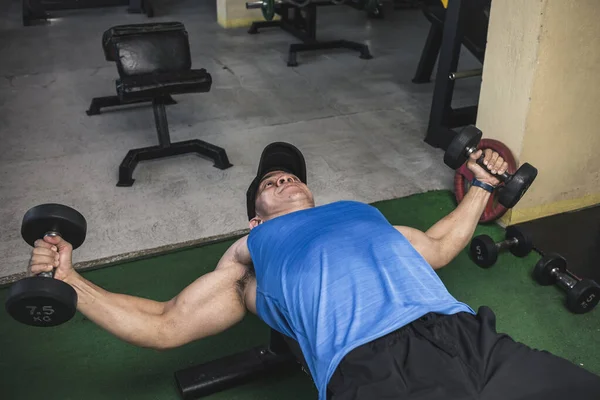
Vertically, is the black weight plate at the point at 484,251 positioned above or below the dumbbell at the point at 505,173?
below

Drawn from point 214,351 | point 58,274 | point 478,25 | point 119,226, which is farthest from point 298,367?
point 478,25

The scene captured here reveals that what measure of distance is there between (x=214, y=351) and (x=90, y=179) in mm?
1395

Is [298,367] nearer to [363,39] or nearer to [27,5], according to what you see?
[363,39]

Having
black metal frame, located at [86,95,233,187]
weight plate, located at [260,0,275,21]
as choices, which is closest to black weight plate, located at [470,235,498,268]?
black metal frame, located at [86,95,233,187]

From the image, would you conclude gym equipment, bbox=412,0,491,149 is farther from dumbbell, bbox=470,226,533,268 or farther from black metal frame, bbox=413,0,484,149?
dumbbell, bbox=470,226,533,268

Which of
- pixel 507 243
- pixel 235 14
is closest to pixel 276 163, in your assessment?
pixel 507 243

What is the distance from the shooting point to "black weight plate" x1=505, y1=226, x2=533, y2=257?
2295 millimetres

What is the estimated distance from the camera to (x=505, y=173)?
73.2 inches

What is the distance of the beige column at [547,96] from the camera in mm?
2260

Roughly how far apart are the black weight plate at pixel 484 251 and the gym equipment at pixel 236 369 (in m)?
0.85

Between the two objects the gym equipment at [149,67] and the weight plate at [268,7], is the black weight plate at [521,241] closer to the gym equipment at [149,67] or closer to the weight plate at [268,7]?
the gym equipment at [149,67]

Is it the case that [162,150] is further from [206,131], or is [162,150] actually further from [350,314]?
[350,314]

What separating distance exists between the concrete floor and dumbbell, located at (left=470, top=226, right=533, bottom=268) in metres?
0.62

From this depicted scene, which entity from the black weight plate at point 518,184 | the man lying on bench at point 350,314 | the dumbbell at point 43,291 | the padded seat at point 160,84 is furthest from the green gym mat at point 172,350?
the padded seat at point 160,84
